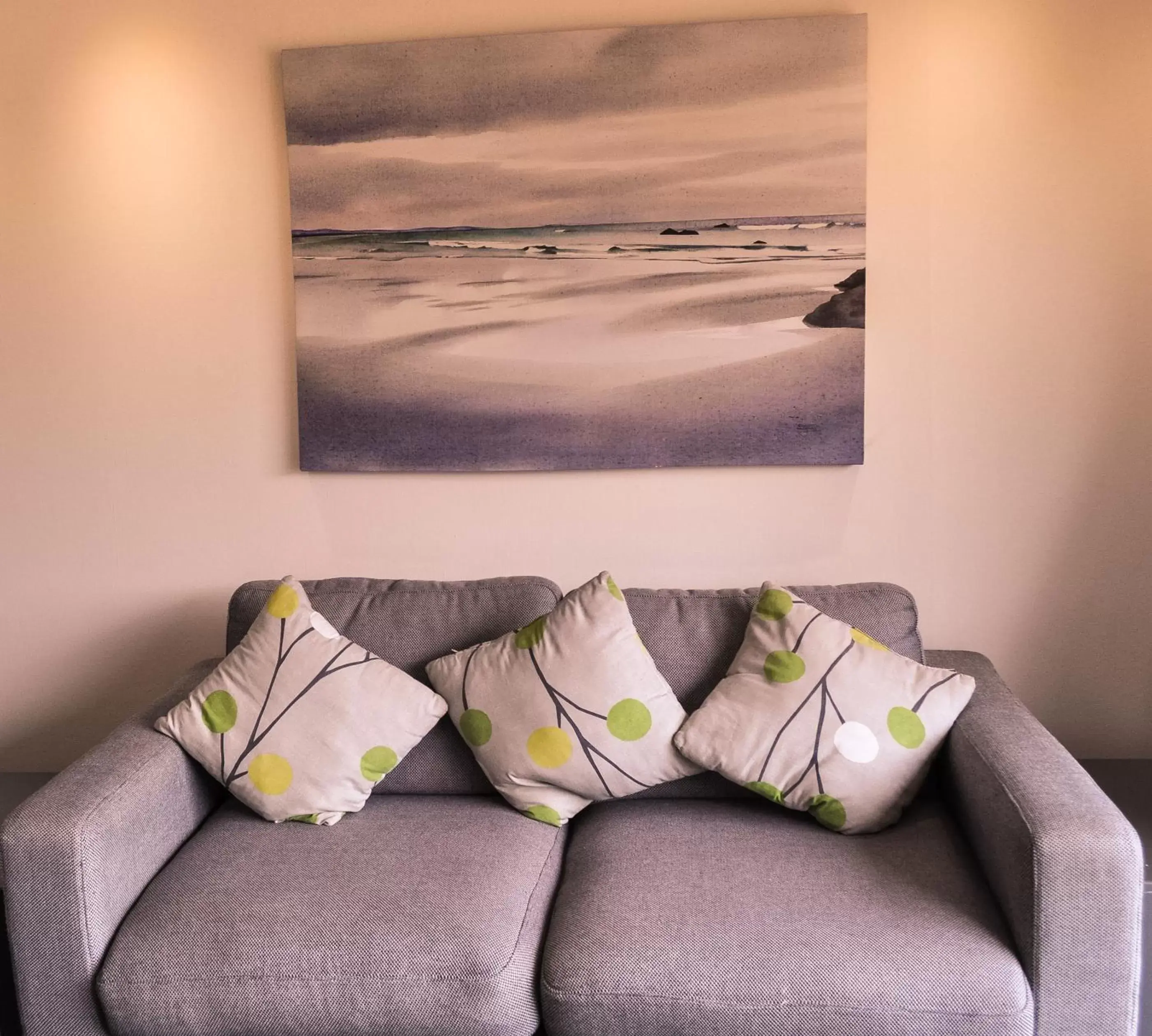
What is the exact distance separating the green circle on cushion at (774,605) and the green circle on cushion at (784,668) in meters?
0.09

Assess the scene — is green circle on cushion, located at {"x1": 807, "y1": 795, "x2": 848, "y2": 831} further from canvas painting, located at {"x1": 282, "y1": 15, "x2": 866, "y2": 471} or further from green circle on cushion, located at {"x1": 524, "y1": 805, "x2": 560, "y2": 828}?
canvas painting, located at {"x1": 282, "y1": 15, "x2": 866, "y2": 471}

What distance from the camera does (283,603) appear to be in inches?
90.7

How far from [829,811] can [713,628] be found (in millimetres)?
466

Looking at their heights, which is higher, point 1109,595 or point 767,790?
point 1109,595

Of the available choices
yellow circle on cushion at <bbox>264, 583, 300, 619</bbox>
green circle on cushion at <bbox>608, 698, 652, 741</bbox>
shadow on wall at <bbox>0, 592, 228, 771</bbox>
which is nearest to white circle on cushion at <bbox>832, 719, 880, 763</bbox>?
green circle on cushion at <bbox>608, 698, 652, 741</bbox>

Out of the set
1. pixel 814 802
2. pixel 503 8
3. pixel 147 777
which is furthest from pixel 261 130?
pixel 814 802

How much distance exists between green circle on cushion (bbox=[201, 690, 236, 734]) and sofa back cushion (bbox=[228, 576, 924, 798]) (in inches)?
9.6

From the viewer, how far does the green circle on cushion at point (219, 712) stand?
7.06 ft

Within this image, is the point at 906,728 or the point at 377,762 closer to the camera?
the point at 906,728

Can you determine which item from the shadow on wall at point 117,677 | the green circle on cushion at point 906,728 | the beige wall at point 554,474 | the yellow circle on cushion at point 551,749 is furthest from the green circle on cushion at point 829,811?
the shadow on wall at point 117,677

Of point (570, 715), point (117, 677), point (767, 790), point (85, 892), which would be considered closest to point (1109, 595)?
point (767, 790)

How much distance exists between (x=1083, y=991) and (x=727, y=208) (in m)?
1.79

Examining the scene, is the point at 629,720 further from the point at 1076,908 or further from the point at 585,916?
the point at 1076,908

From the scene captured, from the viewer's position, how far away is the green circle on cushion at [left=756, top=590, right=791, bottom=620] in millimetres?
2203
